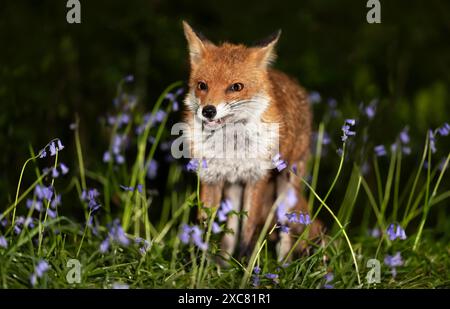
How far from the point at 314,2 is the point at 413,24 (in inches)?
55.3

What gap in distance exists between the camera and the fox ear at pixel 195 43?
5168mm

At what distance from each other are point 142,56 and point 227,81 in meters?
2.76

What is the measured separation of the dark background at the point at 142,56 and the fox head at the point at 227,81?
4.70ft

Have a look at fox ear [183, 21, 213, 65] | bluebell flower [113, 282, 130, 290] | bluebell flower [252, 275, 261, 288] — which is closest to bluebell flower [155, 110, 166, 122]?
fox ear [183, 21, 213, 65]

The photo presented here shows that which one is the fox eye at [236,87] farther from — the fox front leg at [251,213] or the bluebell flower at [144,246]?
the bluebell flower at [144,246]

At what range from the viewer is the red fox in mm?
4918

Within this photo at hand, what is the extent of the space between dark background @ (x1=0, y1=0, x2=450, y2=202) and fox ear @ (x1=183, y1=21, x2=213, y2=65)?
1.56 metres

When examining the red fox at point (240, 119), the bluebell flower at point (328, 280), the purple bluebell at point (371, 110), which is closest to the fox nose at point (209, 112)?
the red fox at point (240, 119)

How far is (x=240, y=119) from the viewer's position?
4992mm

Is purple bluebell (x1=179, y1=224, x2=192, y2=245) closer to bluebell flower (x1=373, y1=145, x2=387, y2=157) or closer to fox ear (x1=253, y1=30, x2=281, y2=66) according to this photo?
fox ear (x1=253, y1=30, x2=281, y2=66)

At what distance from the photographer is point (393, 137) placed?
308 inches

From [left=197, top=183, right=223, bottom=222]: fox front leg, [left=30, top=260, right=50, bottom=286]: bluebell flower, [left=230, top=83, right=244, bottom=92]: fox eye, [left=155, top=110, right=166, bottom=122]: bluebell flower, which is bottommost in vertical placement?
[left=30, top=260, right=50, bottom=286]: bluebell flower

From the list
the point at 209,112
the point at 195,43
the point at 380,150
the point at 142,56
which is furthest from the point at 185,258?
the point at 142,56

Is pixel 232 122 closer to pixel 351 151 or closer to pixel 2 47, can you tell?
pixel 351 151
